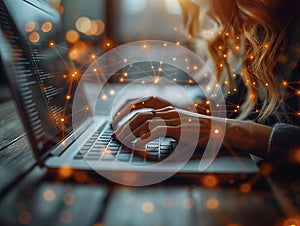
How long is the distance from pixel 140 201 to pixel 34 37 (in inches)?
18.0

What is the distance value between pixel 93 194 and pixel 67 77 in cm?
47

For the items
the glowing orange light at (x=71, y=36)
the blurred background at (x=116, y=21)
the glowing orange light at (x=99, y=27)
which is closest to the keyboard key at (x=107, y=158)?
the glowing orange light at (x=71, y=36)

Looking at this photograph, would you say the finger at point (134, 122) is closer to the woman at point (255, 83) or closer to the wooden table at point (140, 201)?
the woman at point (255, 83)

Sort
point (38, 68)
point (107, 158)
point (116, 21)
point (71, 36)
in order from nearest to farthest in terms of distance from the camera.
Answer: point (107, 158)
point (38, 68)
point (71, 36)
point (116, 21)

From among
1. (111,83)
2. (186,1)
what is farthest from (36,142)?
(111,83)

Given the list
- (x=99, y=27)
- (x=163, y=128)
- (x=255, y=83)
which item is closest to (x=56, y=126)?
(x=163, y=128)

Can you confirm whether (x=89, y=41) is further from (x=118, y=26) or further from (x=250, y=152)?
(x=250, y=152)

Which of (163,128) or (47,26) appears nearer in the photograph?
(163,128)

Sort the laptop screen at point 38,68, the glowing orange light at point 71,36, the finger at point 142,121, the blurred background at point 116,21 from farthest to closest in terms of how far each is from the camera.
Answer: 1. the blurred background at point 116,21
2. the glowing orange light at point 71,36
3. the finger at point 142,121
4. the laptop screen at point 38,68

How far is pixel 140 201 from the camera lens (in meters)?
0.40

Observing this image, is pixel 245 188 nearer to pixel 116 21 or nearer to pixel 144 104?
pixel 144 104

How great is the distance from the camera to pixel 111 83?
1.40 meters

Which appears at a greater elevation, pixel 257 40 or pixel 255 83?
pixel 257 40

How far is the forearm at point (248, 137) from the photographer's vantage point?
551 millimetres
